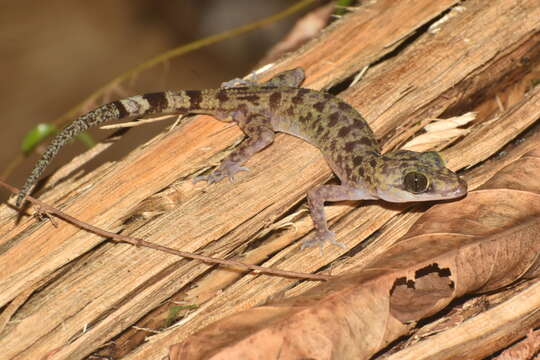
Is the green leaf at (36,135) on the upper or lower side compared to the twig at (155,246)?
upper

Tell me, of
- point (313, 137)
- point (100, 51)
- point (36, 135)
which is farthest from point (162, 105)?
point (100, 51)

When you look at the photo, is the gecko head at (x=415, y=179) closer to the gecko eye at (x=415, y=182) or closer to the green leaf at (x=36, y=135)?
the gecko eye at (x=415, y=182)

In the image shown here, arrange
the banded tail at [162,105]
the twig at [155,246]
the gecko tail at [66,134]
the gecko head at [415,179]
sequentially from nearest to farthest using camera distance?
1. the twig at [155,246]
2. the gecko head at [415,179]
3. the gecko tail at [66,134]
4. the banded tail at [162,105]

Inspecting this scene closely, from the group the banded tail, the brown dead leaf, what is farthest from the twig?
the banded tail

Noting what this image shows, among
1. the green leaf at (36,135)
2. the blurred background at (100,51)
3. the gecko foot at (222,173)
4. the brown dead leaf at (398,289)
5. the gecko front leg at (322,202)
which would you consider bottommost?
the brown dead leaf at (398,289)

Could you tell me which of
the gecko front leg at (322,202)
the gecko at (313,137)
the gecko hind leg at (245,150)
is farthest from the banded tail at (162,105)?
the gecko front leg at (322,202)

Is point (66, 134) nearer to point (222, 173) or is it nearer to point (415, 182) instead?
point (222, 173)

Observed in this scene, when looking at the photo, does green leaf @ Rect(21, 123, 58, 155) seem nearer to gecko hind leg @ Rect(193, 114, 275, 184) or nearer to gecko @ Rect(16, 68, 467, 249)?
gecko @ Rect(16, 68, 467, 249)
